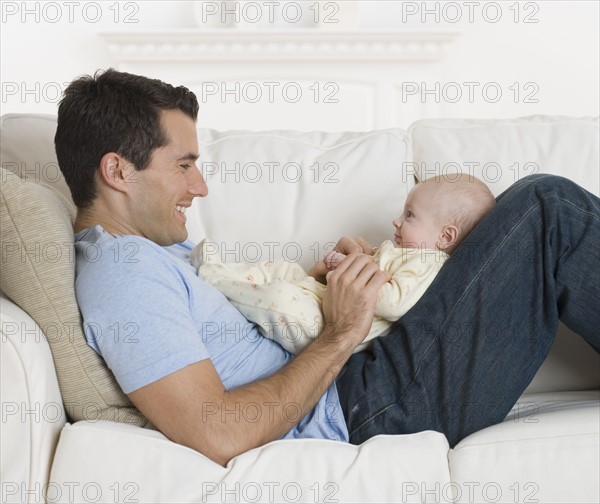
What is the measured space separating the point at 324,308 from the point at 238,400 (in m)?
0.31

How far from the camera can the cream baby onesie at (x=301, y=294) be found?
152 centimetres

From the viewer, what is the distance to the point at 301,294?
1560 mm

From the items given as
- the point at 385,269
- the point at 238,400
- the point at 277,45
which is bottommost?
the point at 238,400

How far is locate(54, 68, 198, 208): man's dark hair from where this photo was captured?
156 cm

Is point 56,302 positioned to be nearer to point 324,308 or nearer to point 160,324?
point 160,324

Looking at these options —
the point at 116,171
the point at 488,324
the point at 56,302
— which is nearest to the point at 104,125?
the point at 116,171

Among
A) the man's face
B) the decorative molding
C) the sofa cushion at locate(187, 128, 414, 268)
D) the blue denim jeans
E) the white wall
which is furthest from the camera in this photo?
the white wall

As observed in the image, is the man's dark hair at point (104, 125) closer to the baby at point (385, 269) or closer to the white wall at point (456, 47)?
the baby at point (385, 269)

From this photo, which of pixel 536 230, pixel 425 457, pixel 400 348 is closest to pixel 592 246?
pixel 536 230

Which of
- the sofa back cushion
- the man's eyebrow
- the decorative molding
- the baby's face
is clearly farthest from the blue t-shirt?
the decorative molding

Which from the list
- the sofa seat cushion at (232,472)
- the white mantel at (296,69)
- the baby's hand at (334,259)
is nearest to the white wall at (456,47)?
the white mantel at (296,69)

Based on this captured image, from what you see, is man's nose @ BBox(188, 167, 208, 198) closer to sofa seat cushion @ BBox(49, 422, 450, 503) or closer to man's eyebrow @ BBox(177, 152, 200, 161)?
man's eyebrow @ BBox(177, 152, 200, 161)

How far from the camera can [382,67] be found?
4000 mm

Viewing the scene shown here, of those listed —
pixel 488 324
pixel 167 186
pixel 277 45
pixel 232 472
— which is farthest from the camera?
pixel 277 45
